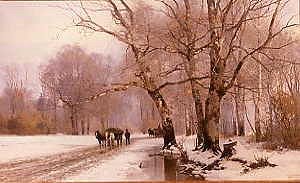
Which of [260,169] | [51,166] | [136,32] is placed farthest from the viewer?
[136,32]

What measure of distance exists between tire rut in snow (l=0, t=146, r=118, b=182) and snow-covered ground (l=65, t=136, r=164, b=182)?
52mm

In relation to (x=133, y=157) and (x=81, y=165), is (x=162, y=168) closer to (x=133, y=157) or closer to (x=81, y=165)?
(x=133, y=157)

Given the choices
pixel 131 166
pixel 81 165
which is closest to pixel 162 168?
pixel 131 166

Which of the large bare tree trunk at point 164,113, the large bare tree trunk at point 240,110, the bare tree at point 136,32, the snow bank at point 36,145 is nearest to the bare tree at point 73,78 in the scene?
the snow bank at point 36,145

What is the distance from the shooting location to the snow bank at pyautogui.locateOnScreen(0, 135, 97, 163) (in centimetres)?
263

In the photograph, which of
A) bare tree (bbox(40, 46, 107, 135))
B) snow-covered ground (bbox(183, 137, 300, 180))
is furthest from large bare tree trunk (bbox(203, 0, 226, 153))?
bare tree (bbox(40, 46, 107, 135))

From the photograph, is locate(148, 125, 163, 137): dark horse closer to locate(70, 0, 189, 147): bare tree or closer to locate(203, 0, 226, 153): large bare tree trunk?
locate(70, 0, 189, 147): bare tree

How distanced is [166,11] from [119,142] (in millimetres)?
792

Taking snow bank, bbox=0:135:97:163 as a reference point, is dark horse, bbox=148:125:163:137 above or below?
above

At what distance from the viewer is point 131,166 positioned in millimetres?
2596

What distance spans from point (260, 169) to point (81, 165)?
0.96 m

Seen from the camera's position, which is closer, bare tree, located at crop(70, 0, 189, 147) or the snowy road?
the snowy road

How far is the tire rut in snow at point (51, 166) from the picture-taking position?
254 cm

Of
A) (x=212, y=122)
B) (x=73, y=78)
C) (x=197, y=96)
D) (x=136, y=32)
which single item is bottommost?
(x=212, y=122)
